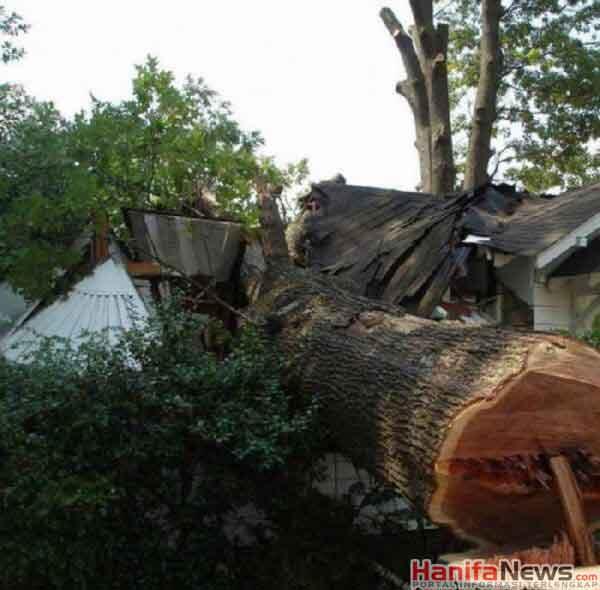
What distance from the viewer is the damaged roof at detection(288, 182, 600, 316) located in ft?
27.1

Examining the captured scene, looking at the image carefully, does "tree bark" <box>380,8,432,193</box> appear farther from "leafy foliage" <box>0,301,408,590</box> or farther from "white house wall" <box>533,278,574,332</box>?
"leafy foliage" <box>0,301,408,590</box>

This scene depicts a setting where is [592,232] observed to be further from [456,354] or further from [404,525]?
[456,354]

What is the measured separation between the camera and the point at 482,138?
13344 millimetres

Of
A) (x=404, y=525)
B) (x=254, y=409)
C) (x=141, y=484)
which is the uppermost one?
(x=254, y=409)

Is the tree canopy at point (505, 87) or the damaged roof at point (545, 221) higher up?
the tree canopy at point (505, 87)

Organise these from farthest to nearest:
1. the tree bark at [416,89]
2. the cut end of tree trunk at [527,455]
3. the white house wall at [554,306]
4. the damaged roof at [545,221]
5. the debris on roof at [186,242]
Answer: the tree bark at [416,89]
the white house wall at [554,306]
the damaged roof at [545,221]
the debris on roof at [186,242]
the cut end of tree trunk at [527,455]

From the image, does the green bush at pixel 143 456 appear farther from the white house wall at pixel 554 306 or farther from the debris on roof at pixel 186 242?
the white house wall at pixel 554 306

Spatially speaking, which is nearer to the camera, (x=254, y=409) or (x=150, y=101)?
(x=254, y=409)

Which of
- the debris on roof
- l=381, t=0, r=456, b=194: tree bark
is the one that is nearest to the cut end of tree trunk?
the debris on roof

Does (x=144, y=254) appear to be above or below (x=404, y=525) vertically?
above

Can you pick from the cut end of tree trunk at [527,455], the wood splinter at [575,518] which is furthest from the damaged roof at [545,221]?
the wood splinter at [575,518]

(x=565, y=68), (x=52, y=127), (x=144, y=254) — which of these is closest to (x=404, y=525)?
(x=144, y=254)

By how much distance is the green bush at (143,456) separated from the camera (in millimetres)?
4070

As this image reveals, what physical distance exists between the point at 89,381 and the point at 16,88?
4163 mm
